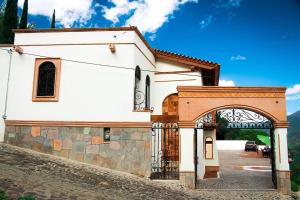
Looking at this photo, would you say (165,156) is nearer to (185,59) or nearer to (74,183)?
(74,183)

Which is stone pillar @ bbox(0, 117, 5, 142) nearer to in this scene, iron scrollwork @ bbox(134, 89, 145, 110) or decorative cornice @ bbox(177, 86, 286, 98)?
iron scrollwork @ bbox(134, 89, 145, 110)

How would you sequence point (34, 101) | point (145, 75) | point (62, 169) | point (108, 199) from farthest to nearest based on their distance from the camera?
1. point (145, 75)
2. point (34, 101)
3. point (62, 169)
4. point (108, 199)

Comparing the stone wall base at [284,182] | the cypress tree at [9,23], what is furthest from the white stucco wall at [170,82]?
the cypress tree at [9,23]

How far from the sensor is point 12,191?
7.52m

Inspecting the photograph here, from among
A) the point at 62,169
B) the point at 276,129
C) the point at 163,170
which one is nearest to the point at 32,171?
the point at 62,169

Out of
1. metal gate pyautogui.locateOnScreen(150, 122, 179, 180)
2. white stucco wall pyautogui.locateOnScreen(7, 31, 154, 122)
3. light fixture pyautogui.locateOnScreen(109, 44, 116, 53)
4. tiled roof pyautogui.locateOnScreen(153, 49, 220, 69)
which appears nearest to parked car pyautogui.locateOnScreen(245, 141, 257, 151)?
tiled roof pyautogui.locateOnScreen(153, 49, 220, 69)

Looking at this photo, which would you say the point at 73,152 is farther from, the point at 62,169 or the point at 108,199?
the point at 108,199

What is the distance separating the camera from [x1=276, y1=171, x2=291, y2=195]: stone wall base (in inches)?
441

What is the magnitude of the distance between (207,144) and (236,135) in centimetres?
3926

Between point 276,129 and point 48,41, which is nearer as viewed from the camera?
point 276,129

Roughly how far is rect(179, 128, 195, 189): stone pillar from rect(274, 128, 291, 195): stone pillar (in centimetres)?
300

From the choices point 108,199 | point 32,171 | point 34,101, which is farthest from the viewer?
point 34,101

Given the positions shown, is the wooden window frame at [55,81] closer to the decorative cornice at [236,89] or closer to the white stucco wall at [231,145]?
the decorative cornice at [236,89]

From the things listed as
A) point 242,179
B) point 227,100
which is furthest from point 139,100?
point 242,179
